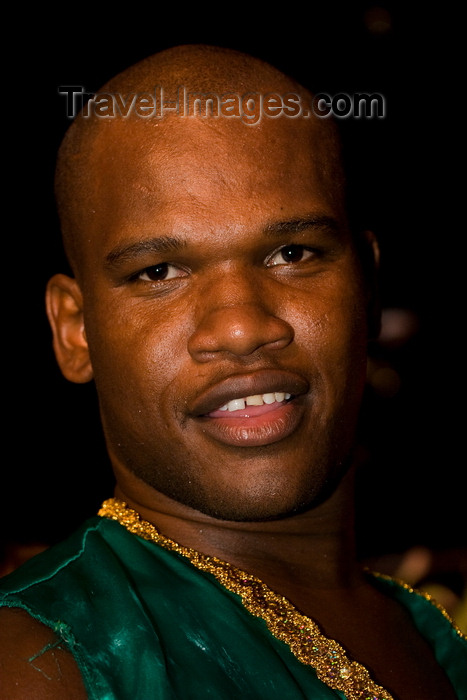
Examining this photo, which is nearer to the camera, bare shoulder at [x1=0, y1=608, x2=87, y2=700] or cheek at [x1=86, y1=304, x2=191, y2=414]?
bare shoulder at [x1=0, y1=608, x2=87, y2=700]

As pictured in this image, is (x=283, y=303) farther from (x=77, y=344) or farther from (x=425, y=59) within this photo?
(x=425, y=59)

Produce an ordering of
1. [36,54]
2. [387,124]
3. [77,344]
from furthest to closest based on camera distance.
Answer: [387,124], [36,54], [77,344]

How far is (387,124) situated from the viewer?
175 inches

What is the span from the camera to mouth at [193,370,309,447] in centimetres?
172

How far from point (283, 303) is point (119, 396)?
42cm

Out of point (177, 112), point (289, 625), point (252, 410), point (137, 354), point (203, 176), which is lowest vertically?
point (289, 625)

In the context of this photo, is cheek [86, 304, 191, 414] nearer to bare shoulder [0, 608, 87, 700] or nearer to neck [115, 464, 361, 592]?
neck [115, 464, 361, 592]

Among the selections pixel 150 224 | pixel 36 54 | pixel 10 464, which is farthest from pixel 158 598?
pixel 10 464

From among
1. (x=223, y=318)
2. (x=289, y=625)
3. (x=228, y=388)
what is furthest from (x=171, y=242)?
(x=289, y=625)

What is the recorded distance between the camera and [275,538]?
75.2 inches

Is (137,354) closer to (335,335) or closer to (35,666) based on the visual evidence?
(335,335)

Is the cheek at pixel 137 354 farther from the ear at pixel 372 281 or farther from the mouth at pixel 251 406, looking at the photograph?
the ear at pixel 372 281

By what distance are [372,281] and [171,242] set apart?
77 cm

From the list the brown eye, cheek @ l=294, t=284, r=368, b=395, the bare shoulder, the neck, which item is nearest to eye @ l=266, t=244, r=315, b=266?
the brown eye
